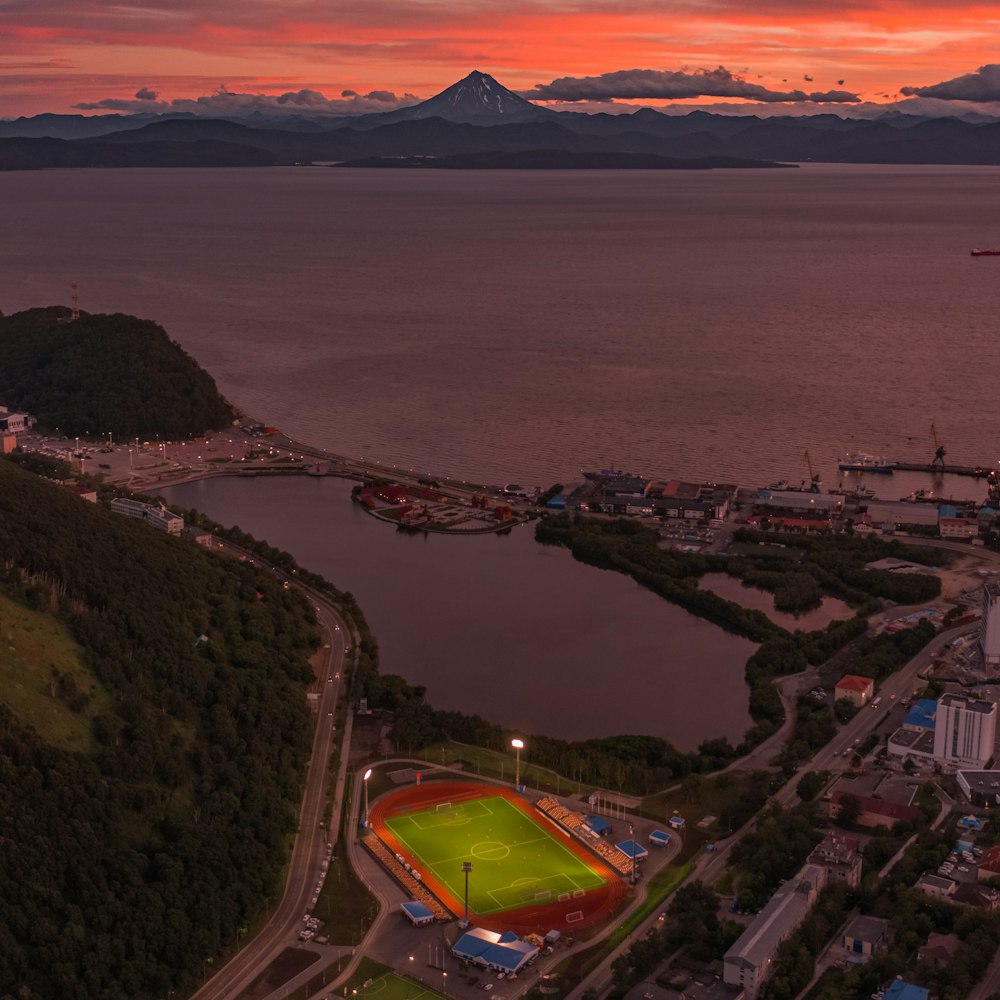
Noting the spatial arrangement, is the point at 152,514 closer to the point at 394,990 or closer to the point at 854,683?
the point at 854,683

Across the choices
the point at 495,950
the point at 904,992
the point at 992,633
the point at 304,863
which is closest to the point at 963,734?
the point at 992,633

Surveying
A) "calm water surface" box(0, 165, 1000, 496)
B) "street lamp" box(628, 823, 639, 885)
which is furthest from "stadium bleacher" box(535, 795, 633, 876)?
"calm water surface" box(0, 165, 1000, 496)

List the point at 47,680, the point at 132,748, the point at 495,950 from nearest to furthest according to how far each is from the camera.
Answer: the point at 495,950 → the point at 132,748 → the point at 47,680

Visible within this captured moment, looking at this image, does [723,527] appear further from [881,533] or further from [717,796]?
[717,796]

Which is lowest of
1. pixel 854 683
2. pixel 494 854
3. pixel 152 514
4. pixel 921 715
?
pixel 494 854

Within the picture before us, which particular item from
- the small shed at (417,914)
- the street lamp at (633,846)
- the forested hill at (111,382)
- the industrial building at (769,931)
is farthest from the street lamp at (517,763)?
the forested hill at (111,382)

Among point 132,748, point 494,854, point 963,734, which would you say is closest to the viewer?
point 494,854
